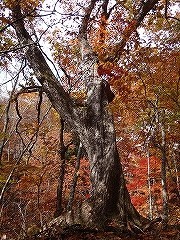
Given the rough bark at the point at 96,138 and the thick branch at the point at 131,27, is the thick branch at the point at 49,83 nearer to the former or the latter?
the rough bark at the point at 96,138

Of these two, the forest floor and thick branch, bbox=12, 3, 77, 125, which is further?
thick branch, bbox=12, 3, 77, 125

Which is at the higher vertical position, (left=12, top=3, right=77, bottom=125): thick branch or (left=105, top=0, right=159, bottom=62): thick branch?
(left=105, top=0, right=159, bottom=62): thick branch

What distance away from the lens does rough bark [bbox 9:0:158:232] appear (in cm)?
552

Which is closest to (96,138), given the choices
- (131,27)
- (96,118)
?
(96,118)

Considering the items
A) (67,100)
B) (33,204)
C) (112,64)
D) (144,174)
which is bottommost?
(33,204)

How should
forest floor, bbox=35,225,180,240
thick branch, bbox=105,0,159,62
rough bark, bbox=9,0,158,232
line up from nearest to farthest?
forest floor, bbox=35,225,180,240 < rough bark, bbox=9,0,158,232 < thick branch, bbox=105,0,159,62

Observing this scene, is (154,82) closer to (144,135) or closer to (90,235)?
(144,135)

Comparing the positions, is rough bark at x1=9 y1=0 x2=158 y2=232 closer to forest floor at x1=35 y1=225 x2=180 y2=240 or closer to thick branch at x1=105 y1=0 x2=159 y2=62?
thick branch at x1=105 y1=0 x2=159 y2=62

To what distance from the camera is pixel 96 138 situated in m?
6.25

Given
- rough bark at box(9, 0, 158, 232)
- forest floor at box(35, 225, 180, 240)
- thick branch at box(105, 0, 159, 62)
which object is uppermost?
thick branch at box(105, 0, 159, 62)

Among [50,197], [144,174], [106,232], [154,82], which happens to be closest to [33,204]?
[50,197]

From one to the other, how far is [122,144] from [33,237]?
17.0 metres

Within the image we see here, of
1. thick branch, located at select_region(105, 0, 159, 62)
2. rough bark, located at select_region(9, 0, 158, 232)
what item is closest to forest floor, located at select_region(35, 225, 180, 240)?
rough bark, located at select_region(9, 0, 158, 232)

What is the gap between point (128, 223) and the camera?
539 centimetres
